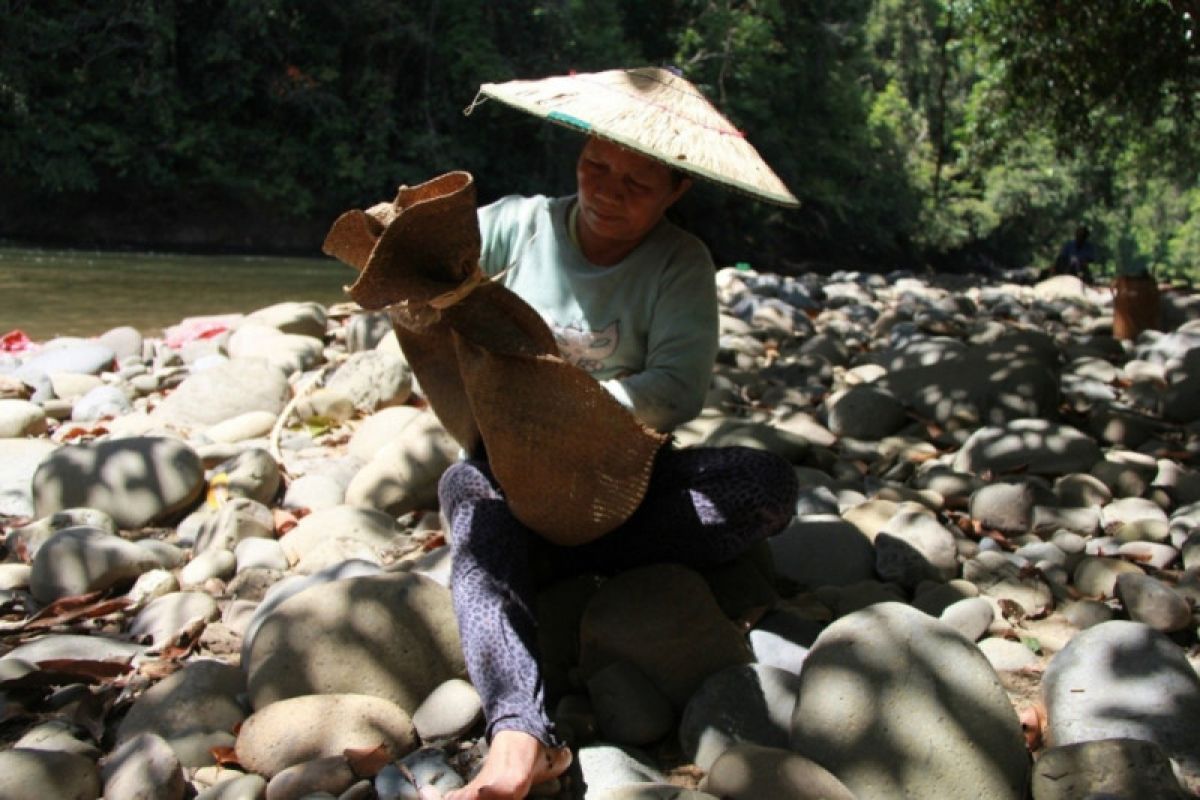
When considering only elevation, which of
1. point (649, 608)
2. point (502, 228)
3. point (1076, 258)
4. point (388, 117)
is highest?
point (388, 117)

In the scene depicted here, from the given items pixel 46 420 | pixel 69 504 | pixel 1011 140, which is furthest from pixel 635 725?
pixel 1011 140

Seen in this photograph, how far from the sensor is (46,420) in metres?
4.08

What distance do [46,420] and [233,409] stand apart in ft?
2.32

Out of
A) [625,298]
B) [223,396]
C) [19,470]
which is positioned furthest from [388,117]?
[625,298]

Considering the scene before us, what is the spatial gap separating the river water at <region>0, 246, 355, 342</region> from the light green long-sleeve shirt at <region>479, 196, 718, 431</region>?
17.9 ft

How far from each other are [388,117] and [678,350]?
55.6 ft

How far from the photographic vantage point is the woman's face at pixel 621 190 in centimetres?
213

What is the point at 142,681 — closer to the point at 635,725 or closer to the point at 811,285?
the point at 635,725

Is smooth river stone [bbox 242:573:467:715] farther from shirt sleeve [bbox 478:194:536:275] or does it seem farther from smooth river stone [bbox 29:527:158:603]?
shirt sleeve [bbox 478:194:536:275]

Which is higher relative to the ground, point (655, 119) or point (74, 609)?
point (655, 119)

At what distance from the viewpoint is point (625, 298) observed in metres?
2.29

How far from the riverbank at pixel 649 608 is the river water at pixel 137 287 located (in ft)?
12.0

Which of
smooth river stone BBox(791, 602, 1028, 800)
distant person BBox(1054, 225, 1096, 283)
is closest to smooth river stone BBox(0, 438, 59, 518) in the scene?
smooth river stone BBox(791, 602, 1028, 800)

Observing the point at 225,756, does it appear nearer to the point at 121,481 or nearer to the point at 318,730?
the point at 318,730
